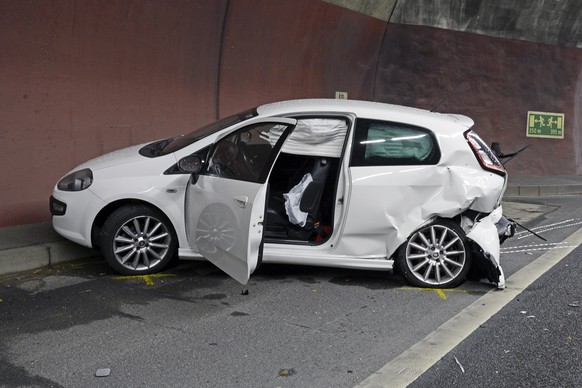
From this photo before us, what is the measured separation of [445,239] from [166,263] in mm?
2518

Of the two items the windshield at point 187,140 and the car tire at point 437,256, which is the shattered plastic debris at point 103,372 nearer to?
the windshield at point 187,140

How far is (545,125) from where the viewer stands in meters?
15.1

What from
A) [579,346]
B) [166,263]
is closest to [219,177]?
[166,263]

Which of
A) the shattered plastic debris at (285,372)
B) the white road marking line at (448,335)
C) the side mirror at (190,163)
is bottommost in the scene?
the shattered plastic debris at (285,372)

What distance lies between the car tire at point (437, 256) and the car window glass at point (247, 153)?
1.48 m

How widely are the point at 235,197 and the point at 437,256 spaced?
6.18 feet

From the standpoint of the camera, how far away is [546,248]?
7.26 m

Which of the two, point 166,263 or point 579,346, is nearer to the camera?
point 579,346

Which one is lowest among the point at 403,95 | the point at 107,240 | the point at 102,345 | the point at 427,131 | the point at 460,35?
the point at 102,345

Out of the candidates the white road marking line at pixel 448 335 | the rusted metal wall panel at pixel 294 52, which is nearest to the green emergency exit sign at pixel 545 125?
the rusted metal wall panel at pixel 294 52

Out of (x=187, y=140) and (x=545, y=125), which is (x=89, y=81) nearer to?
(x=187, y=140)

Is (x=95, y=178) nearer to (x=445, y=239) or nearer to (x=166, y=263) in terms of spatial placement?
(x=166, y=263)

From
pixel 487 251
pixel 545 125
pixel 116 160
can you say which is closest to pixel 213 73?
pixel 116 160

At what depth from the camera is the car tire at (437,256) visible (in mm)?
5496
